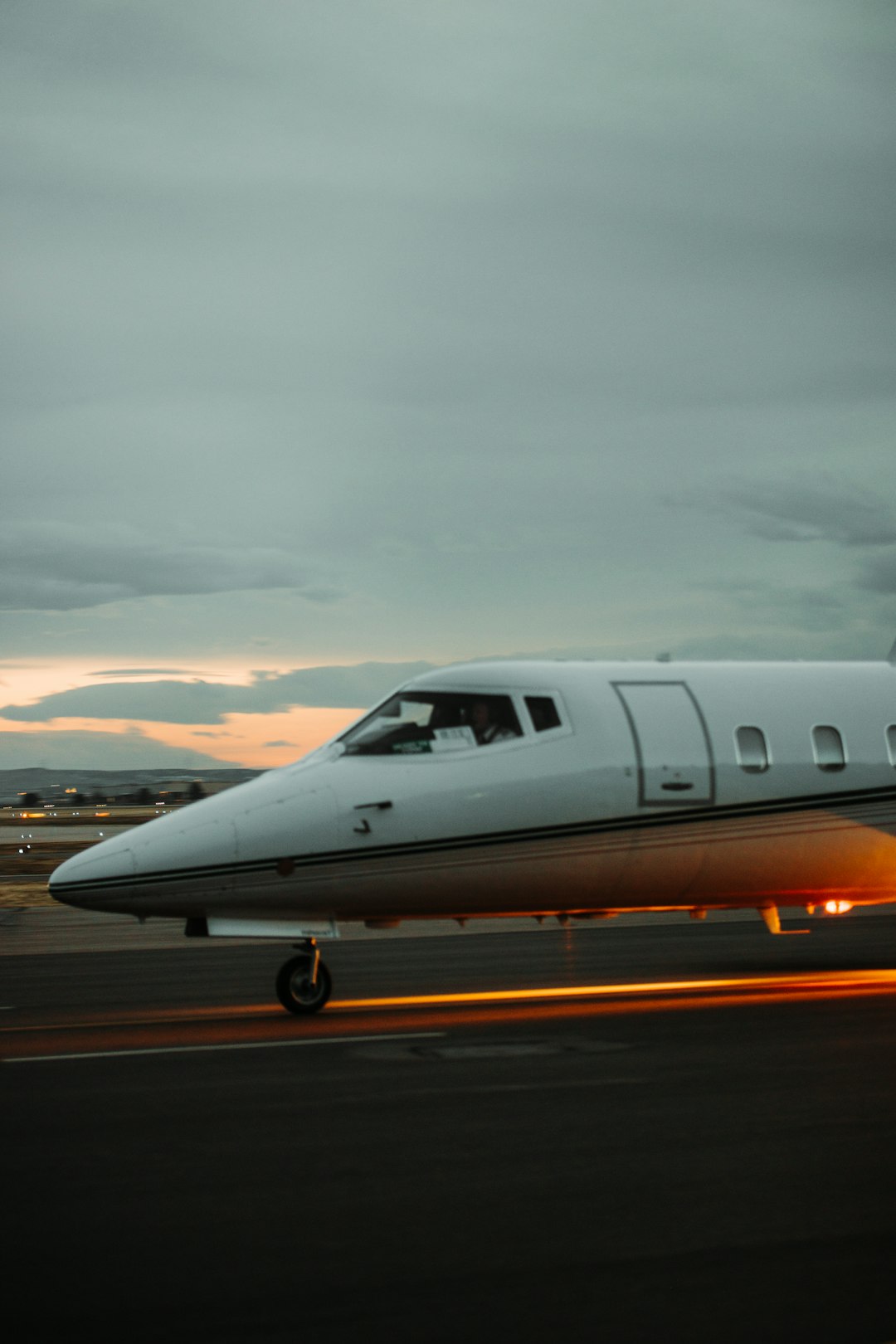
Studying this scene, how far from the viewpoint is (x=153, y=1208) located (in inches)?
256

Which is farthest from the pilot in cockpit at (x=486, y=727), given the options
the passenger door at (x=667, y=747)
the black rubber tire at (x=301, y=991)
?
the black rubber tire at (x=301, y=991)

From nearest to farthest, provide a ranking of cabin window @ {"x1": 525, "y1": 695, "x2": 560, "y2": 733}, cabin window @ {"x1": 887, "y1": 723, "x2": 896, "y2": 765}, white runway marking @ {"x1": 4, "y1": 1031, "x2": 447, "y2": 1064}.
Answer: white runway marking @ {"x1": 4, "y1": 1031, "x2": 447, "y2": 1064}, cabin window @ {"x1": 525, "y1": 695, "x2": 560, "y2": 733}, cabin window @ {"x1": 887, "y1": 723, "x2": 896, "y2": 765}

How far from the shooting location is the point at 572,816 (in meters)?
14.0

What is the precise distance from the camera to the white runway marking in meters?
10.9

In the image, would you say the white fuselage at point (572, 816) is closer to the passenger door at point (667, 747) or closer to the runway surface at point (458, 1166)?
the passenger door at point (667, 747)

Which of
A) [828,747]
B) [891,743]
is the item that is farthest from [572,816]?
[891,743]

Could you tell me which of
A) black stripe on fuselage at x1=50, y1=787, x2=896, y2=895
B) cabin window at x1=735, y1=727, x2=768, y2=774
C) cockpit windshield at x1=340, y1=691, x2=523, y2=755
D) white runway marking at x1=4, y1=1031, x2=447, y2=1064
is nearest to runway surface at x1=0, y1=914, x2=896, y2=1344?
white runway marking at x1=4, y1=1031, x2=447, y2=1064

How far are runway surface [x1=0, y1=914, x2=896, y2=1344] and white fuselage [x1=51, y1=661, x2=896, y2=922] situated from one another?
1.10 meters

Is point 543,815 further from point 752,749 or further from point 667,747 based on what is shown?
point 752,749

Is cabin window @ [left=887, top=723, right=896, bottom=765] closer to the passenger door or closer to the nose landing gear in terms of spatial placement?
the passenger door

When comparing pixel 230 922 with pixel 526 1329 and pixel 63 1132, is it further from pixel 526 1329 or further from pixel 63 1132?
pixel 526 1329

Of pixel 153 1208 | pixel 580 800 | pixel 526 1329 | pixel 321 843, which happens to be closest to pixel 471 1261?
pixel 526 1329

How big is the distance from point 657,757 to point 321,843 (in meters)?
3.53

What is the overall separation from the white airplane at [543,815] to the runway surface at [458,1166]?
1024 mm
